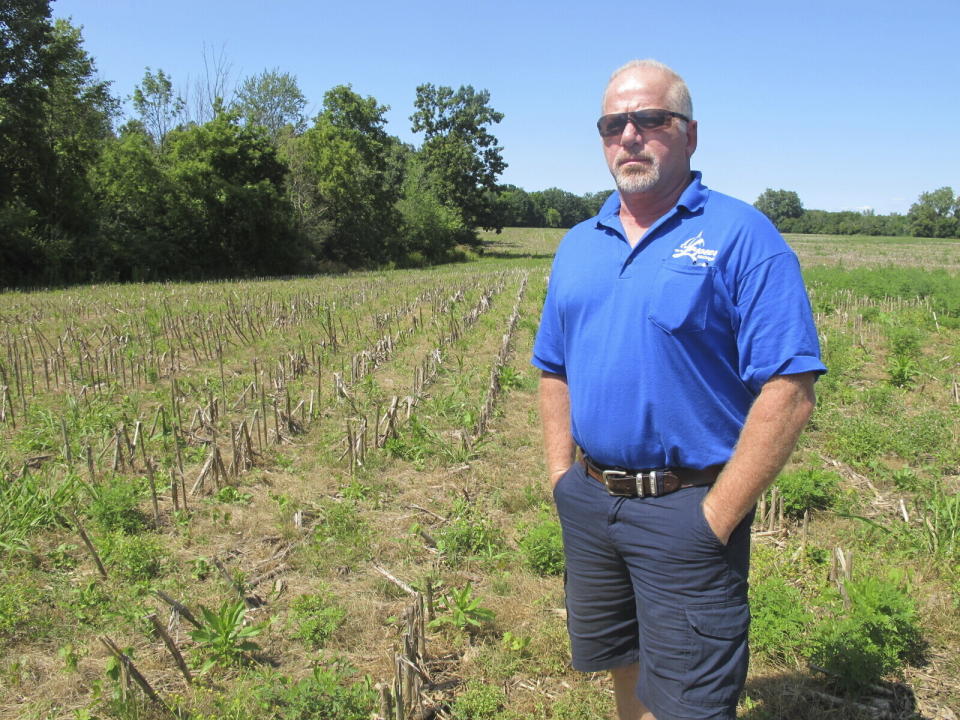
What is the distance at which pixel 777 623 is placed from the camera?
12.5ft

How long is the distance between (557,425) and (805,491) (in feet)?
11.0

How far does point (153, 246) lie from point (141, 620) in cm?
3130

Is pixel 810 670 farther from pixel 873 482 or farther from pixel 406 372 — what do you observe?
pixel 406 372

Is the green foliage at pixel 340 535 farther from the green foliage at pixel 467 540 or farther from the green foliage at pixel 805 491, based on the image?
the green foliage at pixel 805 491

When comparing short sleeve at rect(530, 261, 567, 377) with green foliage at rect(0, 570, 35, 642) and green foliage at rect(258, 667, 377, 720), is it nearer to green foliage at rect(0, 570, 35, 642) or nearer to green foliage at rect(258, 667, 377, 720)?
green foliage at rect(258, 667, 377, 720)

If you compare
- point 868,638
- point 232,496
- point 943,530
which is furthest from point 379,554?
point 943,530

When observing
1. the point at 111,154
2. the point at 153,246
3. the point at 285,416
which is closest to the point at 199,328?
the point at 285,416

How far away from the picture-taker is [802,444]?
7.32 meters

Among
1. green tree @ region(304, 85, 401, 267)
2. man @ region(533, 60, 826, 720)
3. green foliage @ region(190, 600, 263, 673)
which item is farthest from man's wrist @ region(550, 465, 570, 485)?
green tree @ region(304, 85, 401, 267)

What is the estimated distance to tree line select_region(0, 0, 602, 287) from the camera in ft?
89.8

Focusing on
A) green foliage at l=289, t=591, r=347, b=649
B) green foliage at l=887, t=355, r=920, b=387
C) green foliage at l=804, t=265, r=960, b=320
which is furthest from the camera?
green foliage at l=804, t=265, r=960, b=320

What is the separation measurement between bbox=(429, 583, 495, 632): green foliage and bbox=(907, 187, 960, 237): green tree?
128 metres

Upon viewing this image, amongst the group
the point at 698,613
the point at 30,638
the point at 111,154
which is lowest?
the point at 30,638

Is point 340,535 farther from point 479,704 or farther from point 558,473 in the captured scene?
point 558,473
